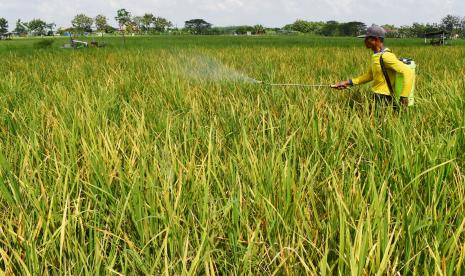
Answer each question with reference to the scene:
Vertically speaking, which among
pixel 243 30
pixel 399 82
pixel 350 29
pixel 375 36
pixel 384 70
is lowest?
pixel 399 82

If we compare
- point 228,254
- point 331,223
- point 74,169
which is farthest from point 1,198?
point 331,223

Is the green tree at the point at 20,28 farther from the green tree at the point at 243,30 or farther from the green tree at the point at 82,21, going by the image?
the green tree at the point at 243,30

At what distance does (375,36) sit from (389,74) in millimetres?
395

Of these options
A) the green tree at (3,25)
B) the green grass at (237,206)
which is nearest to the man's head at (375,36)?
the green grass at (237,206)

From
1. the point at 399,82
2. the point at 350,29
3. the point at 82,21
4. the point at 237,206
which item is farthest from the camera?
the point at 82,21

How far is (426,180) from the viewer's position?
1.47m

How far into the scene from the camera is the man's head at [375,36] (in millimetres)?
3422

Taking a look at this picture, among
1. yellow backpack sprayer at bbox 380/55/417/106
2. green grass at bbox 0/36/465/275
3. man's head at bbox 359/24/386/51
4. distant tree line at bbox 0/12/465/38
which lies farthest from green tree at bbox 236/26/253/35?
green grass at bbox 0/36/465/275

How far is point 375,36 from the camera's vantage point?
11.2ft

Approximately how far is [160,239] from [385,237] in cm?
69

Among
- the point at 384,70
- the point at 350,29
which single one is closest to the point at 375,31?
the point at 384,70

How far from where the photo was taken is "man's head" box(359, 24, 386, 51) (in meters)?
3.42

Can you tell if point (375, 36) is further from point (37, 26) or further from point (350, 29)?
point (37, 26)

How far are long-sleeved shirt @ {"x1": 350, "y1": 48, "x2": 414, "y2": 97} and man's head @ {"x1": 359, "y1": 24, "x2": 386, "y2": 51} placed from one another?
0.26 feet
